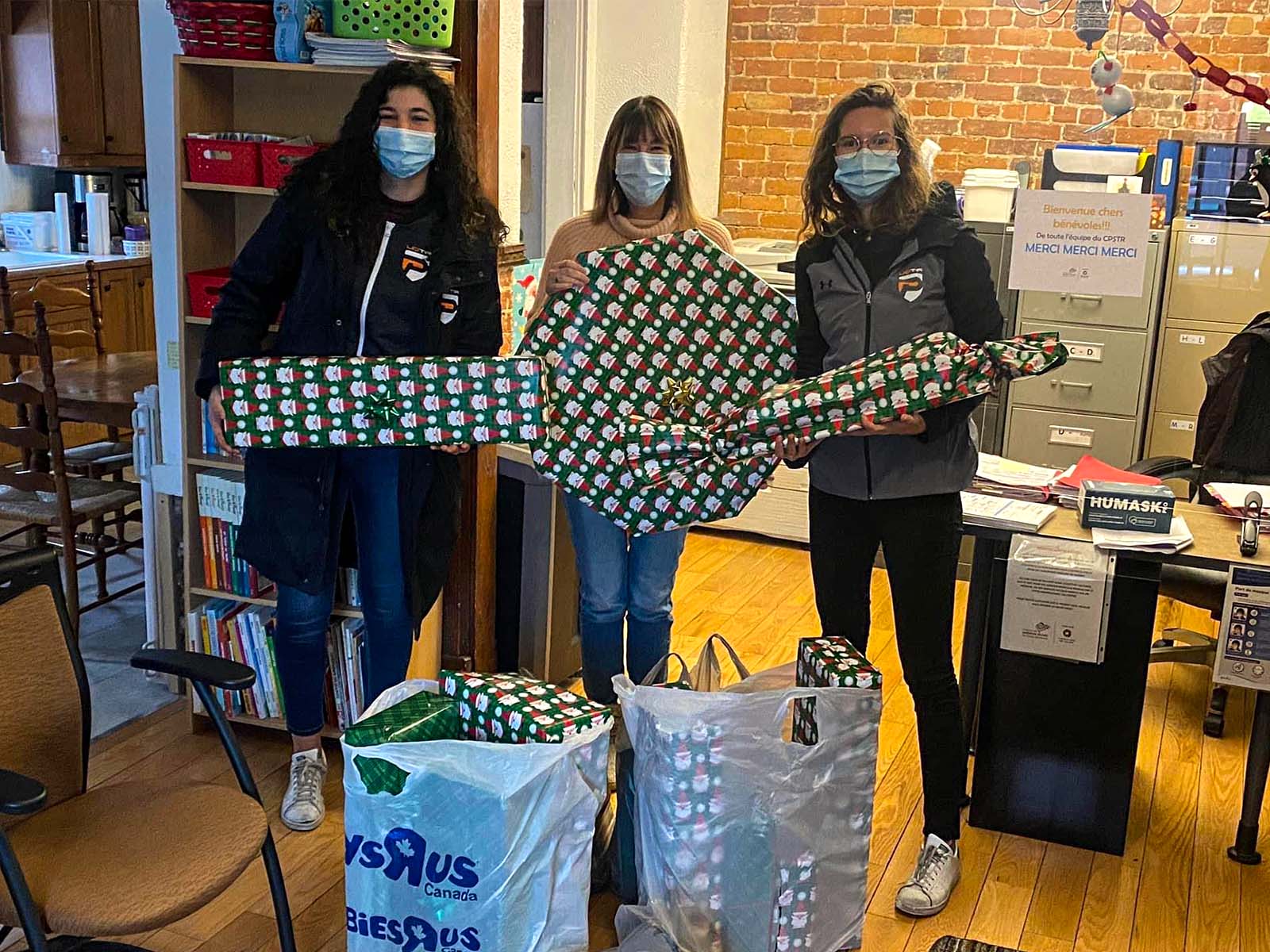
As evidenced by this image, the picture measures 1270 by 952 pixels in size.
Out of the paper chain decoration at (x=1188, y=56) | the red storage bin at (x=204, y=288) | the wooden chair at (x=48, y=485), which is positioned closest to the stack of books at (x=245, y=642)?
the red storage bin at (x=204, y=288)

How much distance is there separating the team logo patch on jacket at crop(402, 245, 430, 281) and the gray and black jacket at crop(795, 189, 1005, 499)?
28.1 inches

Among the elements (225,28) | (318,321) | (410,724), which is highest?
(225,28)

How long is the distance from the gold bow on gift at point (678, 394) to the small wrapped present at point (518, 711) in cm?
59

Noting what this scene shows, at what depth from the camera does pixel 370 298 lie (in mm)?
2490

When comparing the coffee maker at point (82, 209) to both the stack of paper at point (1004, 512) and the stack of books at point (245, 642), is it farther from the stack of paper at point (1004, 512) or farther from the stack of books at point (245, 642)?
the stack of paper at point (1004, 512)

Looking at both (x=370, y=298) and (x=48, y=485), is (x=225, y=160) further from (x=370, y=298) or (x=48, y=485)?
(x=48, y=485)

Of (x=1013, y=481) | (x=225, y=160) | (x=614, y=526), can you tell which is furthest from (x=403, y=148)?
(x=1013, y=481)

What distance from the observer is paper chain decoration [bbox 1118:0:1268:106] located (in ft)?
13.0

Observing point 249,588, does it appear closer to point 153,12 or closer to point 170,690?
point 170,690

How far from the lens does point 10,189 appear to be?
20.5ft

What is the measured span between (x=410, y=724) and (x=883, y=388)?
3.17ft

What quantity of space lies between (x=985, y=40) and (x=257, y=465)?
3644 millimetres

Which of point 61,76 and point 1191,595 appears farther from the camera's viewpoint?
point 61,76

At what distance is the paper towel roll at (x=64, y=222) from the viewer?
20.4ft
